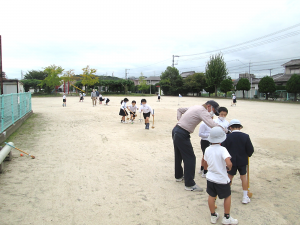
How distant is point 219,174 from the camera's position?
3133mm

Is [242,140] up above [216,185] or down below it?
above

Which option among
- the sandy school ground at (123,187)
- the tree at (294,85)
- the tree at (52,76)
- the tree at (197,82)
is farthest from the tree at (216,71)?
the sandy school ground at (123,187)

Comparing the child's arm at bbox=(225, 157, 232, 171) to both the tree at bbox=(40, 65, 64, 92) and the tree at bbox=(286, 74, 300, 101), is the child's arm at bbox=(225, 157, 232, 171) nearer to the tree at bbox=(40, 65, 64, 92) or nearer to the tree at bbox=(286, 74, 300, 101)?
the tree at bbox=(286, 74, 300, 101)

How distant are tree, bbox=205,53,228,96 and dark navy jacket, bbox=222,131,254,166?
50.7 m

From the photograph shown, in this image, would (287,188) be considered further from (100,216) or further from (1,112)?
(1,112)

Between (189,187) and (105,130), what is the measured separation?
6.77m

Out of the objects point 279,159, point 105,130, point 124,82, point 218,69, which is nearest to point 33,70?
point 124,82

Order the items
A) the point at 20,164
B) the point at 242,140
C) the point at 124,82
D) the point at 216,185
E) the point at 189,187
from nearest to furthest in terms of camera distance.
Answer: the point at 216,185, the point at 242,140, the point at 189,187, the point at 20,164, the point at 124,82

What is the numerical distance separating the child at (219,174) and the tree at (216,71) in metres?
51.3

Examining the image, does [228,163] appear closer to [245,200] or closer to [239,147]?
[239,147]

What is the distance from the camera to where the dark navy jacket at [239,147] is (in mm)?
3662

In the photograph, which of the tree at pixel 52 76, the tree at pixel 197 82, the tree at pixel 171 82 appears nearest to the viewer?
the tree at pixel 52 76

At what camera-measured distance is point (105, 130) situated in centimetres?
1033

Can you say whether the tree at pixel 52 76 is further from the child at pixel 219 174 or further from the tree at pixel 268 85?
the child at pixel 219 174
